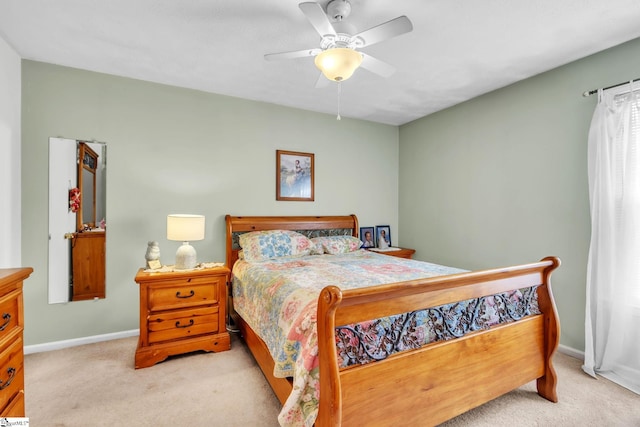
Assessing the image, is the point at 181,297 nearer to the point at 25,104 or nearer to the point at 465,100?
the point at 25,104

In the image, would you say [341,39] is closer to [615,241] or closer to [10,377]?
[10,377]

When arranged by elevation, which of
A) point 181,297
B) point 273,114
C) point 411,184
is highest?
point 273,114

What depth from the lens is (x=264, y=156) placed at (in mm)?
3637

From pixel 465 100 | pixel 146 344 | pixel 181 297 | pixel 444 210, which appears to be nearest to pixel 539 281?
pixel 444 210

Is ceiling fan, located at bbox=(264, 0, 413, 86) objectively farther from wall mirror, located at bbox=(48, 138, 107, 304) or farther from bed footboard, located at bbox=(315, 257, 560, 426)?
wall mirror, located at bbox=(48, 138, 107, 304)

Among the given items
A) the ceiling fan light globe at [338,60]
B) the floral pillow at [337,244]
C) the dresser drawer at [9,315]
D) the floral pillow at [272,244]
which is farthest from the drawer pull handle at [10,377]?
the floral pillow at [337,244]

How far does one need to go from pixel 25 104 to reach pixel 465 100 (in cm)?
441

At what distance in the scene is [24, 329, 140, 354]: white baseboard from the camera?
2.67m

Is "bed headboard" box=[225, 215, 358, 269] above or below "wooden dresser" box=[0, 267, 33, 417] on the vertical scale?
above

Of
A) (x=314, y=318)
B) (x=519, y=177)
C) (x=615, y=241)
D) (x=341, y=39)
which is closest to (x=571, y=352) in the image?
(x=615, y=241)

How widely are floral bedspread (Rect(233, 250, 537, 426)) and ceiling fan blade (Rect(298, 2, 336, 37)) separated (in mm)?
1516

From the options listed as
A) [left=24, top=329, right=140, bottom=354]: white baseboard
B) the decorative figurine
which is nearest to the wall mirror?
[left=24, top=329, right=140, bottom=354]: white baseboard

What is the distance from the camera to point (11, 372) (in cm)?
128

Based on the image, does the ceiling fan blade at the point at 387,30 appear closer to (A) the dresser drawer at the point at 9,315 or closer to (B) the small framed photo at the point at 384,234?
(A) the dresser drawer at the point at 9,315
